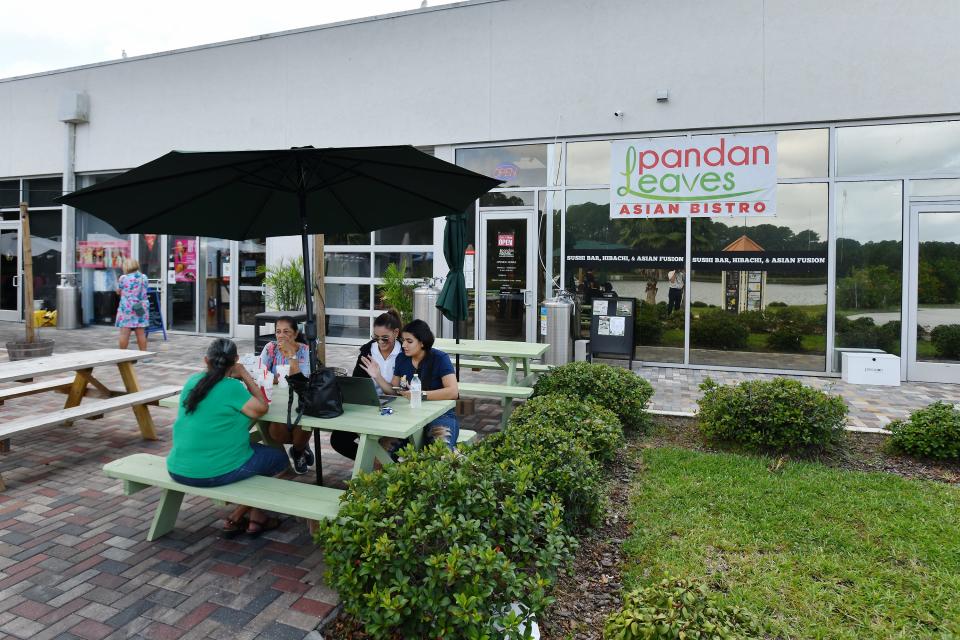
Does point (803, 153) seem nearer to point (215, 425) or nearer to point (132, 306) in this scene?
point (215, 425)

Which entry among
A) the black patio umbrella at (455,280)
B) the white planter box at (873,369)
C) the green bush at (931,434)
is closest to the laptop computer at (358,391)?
the black patio umbrella at (455,280)

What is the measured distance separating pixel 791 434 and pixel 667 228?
5.26 meters

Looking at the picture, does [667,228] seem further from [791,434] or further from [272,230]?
[272,230]

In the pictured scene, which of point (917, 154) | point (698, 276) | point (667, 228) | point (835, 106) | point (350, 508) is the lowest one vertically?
point (350, 508)

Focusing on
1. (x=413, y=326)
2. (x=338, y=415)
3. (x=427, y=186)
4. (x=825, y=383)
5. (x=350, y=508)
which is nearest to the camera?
(x=350, y=508)

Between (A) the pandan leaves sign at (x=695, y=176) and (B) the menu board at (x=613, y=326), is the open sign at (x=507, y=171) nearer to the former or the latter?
(A) the pandan leaves sign at (x=695, y=176)

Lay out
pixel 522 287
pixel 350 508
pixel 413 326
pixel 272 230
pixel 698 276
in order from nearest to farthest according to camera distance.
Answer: pixel 350 508 < pixel 413 326 < pixel 272 230 < pixel 698 276 < pixel 522 287

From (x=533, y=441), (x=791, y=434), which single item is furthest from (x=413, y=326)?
(x=791, y=434)

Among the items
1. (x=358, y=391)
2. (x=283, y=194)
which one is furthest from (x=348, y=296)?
(x=358, y=391)

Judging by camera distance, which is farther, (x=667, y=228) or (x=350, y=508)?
(x=667, y=228)

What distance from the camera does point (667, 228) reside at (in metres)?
9.81

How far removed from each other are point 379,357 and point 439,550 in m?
2.39

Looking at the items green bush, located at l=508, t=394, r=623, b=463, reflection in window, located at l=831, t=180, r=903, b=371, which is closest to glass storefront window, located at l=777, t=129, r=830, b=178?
reflection in window, located at l=831, t=180, r=903, b=371

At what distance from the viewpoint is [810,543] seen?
3650 millimetres
